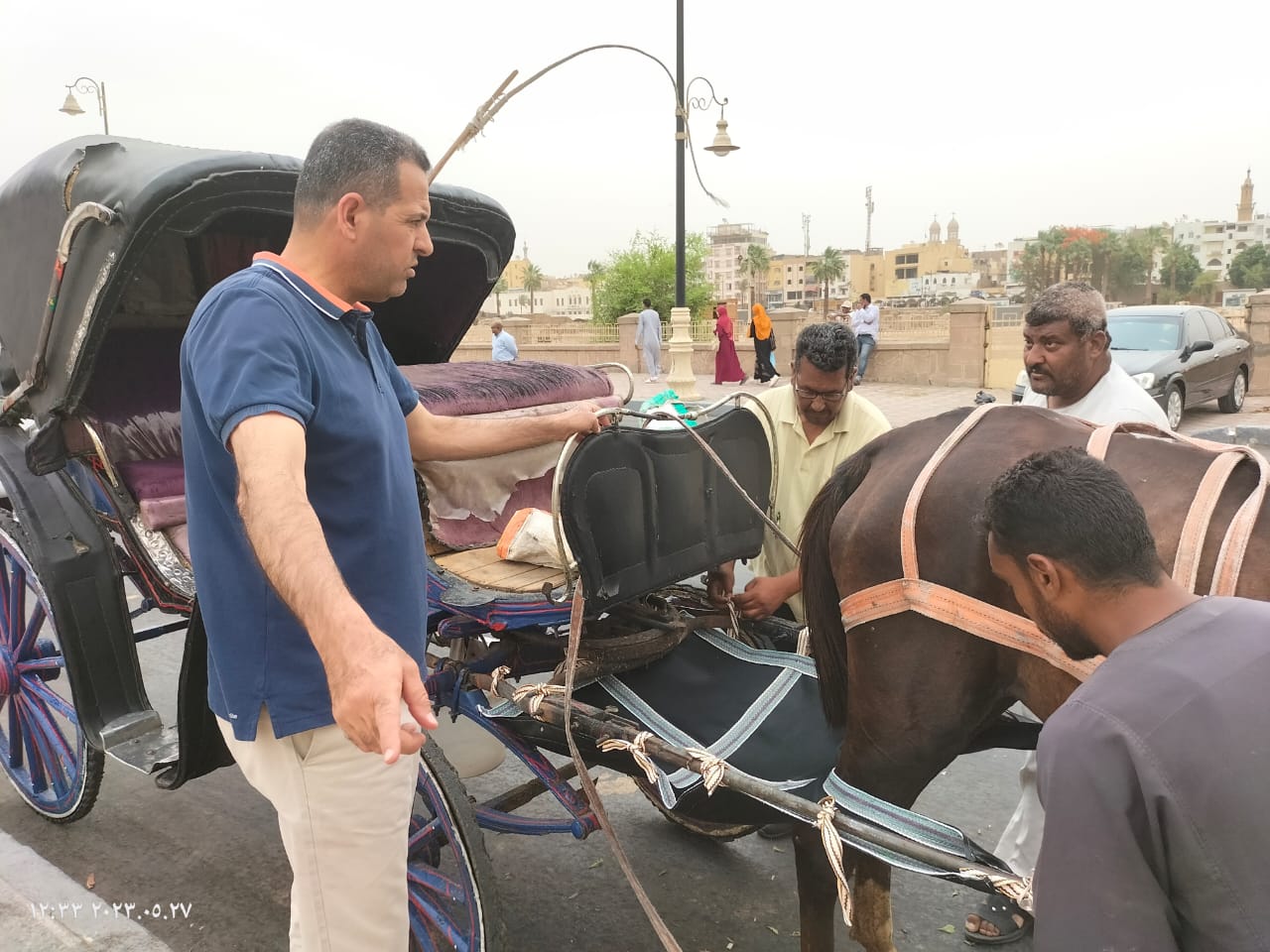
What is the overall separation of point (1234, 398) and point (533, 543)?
1394 centimetres

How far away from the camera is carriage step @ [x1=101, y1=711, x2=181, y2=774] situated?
2777mm

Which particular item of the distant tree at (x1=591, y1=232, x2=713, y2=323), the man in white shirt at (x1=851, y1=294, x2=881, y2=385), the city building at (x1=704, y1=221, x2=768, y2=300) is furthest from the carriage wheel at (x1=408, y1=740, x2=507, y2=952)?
the city building at (x1=704, y1=221, x2=768, y2=300)

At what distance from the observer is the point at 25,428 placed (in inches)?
128

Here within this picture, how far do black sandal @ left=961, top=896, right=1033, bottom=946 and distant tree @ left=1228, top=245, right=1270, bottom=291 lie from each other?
71843 millimetres

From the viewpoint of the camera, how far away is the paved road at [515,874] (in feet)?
9.04

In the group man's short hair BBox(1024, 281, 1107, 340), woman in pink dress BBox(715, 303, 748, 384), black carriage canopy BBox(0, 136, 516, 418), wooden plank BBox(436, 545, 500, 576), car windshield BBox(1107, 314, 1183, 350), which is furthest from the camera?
woman in pink dress BBox(715, 303, 748, 384)

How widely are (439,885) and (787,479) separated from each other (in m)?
1.63

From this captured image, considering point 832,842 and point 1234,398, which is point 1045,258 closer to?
point 1234,398

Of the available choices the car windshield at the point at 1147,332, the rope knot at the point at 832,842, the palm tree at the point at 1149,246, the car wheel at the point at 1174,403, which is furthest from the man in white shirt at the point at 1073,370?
the palm tree at the point at 1149,246

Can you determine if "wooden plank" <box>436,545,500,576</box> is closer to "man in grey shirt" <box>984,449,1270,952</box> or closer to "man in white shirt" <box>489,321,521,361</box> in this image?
"man in grey shirt" <box>984,449,1270,952</box>

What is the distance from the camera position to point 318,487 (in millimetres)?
1641

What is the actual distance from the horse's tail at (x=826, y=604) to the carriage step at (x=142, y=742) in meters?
1.88

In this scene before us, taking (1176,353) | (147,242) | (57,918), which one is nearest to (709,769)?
(57,918)

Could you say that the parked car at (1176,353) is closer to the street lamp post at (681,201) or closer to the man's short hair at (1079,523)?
the street lamp post at (681,201)
